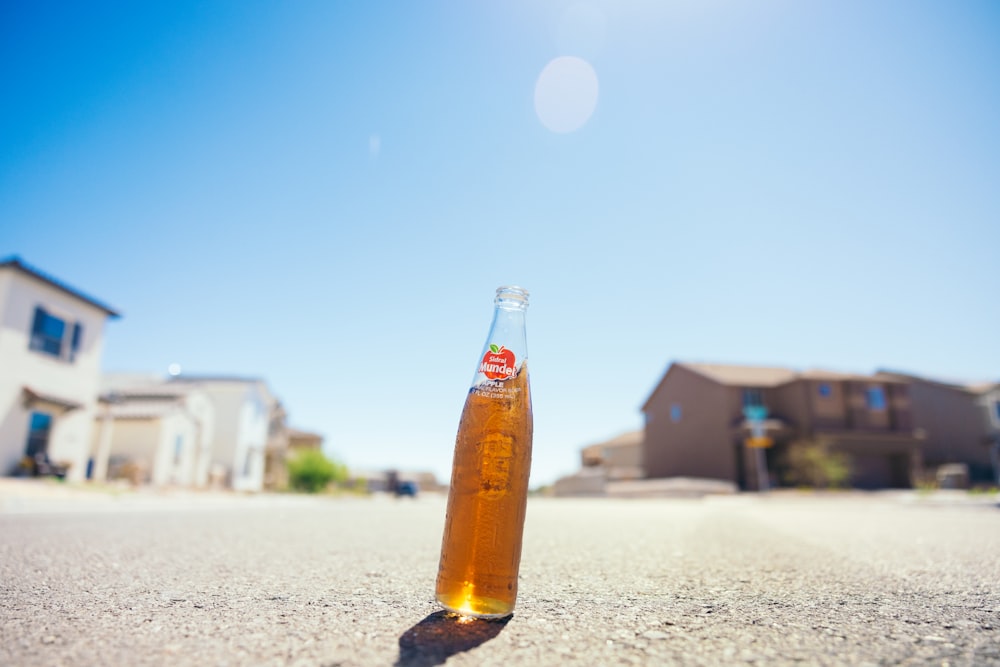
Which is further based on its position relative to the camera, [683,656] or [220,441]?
[220,441]

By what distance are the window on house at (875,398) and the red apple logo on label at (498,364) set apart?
117ft

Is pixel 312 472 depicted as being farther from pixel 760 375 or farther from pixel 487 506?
pixel 487 506

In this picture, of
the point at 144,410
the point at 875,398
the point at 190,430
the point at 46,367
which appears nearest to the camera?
the point at 46,367

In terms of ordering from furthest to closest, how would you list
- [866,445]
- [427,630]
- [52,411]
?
[866,445] → [52,411] → [427,630]

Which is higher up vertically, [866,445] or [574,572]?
[866,445]

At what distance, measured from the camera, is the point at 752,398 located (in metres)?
31.7

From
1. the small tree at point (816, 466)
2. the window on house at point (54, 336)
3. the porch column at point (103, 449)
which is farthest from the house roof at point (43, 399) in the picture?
the small tree at point (816, 466)

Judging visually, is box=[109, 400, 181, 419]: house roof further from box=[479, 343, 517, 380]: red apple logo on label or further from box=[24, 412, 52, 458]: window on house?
box=[479, 343, 517, 380]: red apple logo on label

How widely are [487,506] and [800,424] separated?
107 ft

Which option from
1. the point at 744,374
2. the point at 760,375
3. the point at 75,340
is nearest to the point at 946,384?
the point at 760,375

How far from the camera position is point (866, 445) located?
29359 millimetres

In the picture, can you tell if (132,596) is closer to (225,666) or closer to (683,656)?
(225,666)

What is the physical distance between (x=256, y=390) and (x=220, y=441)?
4303mm

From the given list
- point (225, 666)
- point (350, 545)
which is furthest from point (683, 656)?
point (350, 545)
